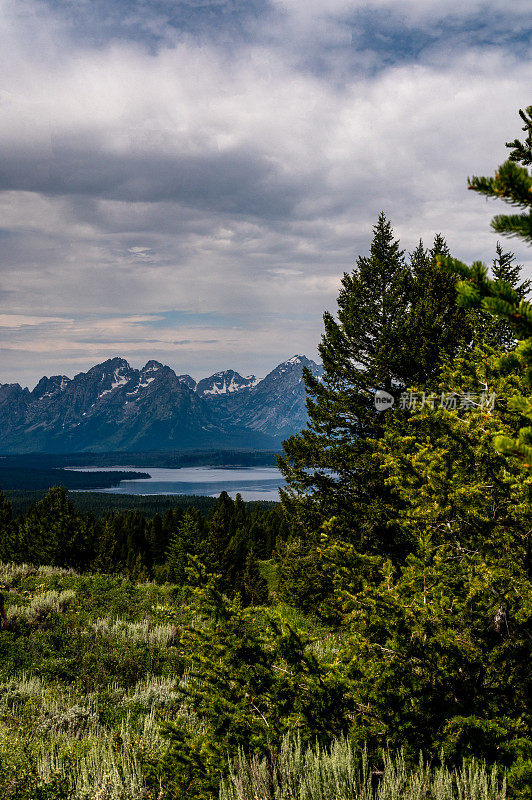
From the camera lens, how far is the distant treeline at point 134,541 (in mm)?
36812

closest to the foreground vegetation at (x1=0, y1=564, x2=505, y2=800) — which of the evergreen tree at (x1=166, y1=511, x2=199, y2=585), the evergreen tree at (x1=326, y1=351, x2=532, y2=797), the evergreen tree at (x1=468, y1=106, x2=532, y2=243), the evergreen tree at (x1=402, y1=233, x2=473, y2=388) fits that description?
the evergreen tree at (x1=326, y1=351, x2=532, y2=797)

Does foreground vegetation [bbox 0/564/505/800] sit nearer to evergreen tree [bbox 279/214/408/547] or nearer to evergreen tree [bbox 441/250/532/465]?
evergreen tree [bbox 441/250/532/465]

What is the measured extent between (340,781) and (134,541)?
68.9 metres

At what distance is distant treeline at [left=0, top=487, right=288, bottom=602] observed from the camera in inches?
1449

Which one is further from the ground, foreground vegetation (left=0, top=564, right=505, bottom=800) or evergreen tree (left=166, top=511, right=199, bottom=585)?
foreground vegetation (left=0, top=564, right=505, bottom=800)

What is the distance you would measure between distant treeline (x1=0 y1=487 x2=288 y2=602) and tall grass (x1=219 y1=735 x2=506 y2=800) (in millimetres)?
12858

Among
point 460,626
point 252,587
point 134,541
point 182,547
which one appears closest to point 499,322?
point 460,626

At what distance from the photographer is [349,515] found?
1414 centimetres

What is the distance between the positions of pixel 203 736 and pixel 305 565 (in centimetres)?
1142

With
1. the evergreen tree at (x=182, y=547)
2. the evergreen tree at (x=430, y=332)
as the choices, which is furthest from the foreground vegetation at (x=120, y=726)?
the evergreen tree at (x=182, y=547)

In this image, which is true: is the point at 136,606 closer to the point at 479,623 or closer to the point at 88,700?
the point at 88,700

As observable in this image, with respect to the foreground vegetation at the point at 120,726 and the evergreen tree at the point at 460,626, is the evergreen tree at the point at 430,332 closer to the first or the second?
the evergreen tree at the point at 460,626

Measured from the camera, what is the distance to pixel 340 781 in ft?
11.3

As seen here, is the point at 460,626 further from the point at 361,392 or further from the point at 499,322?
the point at 361,392
